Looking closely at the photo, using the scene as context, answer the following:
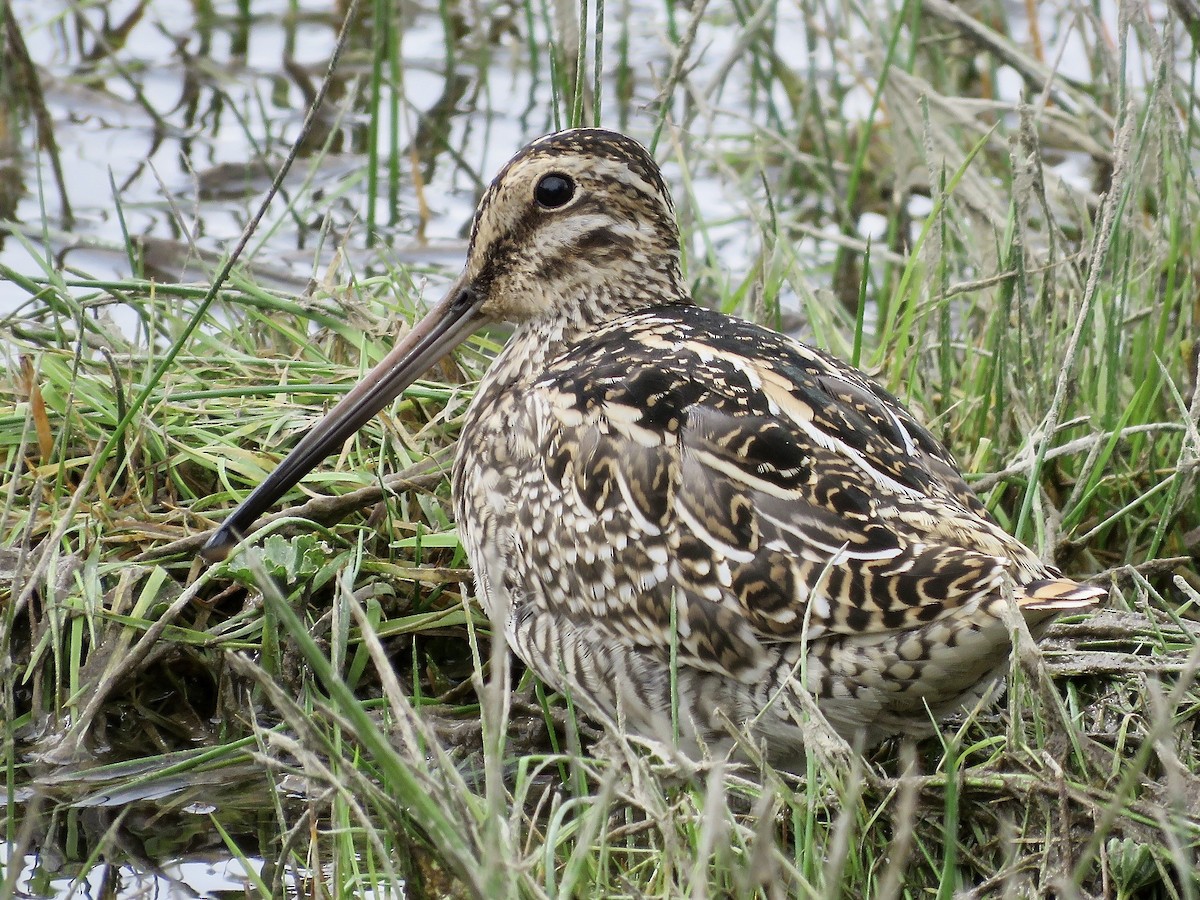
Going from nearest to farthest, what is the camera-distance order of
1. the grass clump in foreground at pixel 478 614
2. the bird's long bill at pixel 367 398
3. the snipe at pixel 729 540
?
the grass clump in foreground at pixel 478 614 < the snipe at pixel 729 540 < the bird's long bill at pixel 367 398

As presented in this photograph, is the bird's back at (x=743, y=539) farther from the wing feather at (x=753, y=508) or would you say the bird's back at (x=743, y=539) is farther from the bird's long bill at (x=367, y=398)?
the bird's long bill at (x=367, y=398)

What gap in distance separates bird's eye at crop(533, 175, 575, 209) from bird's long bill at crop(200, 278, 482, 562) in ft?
0.85

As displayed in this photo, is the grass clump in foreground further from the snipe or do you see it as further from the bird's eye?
the bird's eye

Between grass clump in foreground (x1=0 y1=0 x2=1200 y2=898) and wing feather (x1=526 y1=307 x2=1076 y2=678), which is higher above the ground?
wing feather (x1=526 y1=307 x2=1076 y2=678)

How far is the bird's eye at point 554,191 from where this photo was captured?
3697mm

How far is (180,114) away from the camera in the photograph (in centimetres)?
690

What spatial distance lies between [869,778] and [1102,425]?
5.07 feet

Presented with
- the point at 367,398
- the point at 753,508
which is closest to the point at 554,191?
the point at 367,398

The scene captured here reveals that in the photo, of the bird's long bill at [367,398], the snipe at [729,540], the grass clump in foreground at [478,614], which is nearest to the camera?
the grass clump in foreground at [478,614]

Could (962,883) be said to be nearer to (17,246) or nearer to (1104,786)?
(1104,786)

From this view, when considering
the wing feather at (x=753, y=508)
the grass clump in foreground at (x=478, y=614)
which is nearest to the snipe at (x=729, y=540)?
the wing feather at (x=753, y=508)

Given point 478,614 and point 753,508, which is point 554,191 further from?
point 753,508

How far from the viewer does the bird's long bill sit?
362cm

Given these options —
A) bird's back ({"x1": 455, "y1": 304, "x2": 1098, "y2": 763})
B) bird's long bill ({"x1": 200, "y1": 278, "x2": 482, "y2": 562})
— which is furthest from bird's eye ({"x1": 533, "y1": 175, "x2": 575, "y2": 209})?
bird's back ({"x1": 455, "y1": 304, "x2": 1098, "y2": 763})
